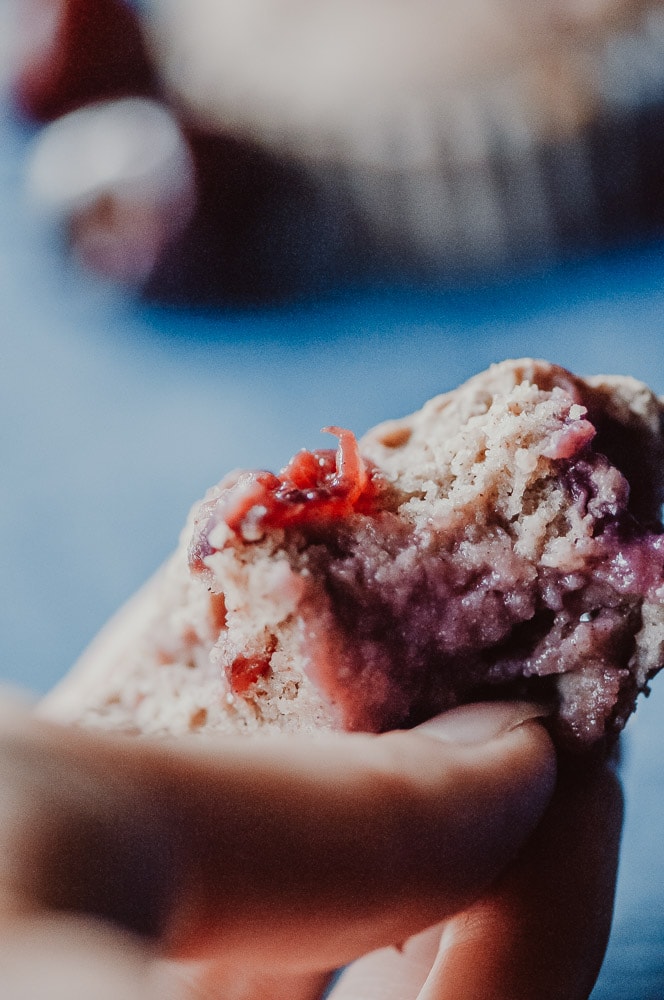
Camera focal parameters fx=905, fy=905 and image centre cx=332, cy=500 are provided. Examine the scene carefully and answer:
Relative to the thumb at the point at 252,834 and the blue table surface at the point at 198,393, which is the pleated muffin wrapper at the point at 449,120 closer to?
the blue table surface at the point at 198,393

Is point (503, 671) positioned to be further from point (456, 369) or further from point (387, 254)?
point (387, 254)

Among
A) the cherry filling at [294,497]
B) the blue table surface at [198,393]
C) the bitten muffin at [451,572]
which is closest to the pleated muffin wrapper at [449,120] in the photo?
the blue table surface at [198,393]

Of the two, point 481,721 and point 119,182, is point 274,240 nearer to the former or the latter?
point 119,182

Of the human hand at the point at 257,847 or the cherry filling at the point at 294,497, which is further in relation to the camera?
the cherry filling at the point at 294,497

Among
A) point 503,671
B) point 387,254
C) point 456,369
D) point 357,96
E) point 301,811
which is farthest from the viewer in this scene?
point 357,96

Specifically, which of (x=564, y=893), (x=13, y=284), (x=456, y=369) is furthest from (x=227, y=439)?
(x=564, y=893)

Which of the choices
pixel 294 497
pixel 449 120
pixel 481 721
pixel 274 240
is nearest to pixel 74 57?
pixel 274 240
